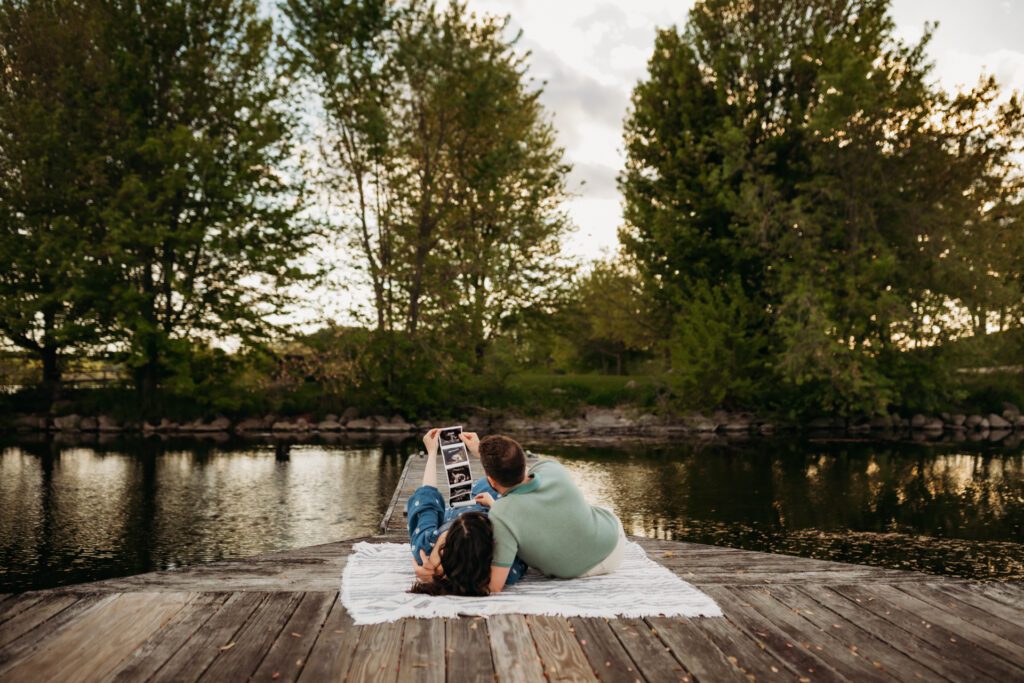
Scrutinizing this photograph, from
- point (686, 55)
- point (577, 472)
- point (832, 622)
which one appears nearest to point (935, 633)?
point (832, 622)

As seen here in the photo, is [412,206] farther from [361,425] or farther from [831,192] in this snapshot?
[831,192]

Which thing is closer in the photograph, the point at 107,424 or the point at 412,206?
the point at 107,424

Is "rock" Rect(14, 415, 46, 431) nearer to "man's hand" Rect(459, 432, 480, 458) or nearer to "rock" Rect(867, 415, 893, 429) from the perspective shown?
"man's hand" Rect(459, 432, 480, 458)

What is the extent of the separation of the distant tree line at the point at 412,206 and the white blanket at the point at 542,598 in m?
19.2

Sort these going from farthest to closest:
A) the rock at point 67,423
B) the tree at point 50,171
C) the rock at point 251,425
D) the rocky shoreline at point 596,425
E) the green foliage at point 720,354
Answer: the green foliage at point 720,354 < the rock at point 251,425 < the rocky shoreline at point 596,425 < the rock at point 67,423 < the tree at point 50,171

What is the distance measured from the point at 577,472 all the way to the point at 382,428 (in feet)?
34.3

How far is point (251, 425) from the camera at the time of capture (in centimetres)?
2519

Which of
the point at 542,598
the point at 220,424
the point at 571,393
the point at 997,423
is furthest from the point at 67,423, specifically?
the point at 997,423

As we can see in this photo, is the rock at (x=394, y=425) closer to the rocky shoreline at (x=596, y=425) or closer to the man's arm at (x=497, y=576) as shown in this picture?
the rocky shoreline at (x=596, y=425)

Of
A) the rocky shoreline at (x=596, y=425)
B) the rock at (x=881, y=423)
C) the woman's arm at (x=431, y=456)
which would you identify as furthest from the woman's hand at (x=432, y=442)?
the rock at (x=881, y=423)

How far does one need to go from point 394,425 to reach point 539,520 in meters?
20.6

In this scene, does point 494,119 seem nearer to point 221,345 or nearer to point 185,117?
point 185,117

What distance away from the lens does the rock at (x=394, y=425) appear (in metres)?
25.1

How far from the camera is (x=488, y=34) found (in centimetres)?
2623
